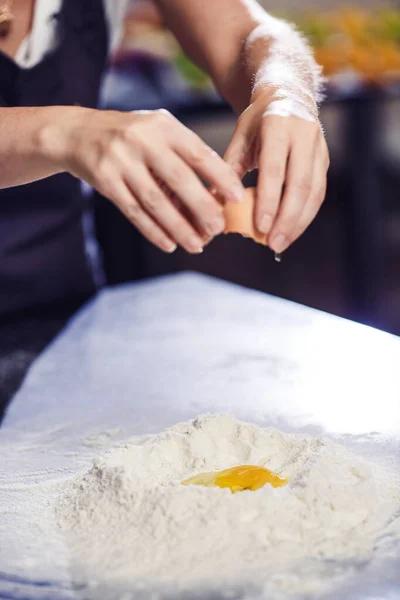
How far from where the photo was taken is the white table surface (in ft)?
2.81

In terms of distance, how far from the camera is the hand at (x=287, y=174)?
914mm

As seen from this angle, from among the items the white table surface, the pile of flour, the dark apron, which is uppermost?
the dark apron

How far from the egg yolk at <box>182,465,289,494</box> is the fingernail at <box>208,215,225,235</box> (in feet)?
0.87

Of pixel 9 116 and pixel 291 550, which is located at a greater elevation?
pixel 9 116

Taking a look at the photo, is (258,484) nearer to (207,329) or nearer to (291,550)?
(291,550)

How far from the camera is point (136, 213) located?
0.86 m

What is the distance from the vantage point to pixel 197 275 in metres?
1.87

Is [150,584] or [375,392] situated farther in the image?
[375,392]

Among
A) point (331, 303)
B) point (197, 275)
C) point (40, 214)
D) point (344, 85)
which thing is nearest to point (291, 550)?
point (40, 214)

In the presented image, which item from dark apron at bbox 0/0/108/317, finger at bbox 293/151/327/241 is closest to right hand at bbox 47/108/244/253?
finger at bbox 293/151/327/241

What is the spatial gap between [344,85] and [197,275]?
1.47 metres

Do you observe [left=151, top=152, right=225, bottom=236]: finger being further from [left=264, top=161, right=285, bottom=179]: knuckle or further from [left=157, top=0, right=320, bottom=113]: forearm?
[left=157, top=0, right=320, bottom=113]: forearm

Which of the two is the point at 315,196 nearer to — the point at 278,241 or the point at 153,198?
→ the point at 278,241

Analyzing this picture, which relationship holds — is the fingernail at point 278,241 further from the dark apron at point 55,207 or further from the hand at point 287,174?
A: the dark apron at point 55,207
